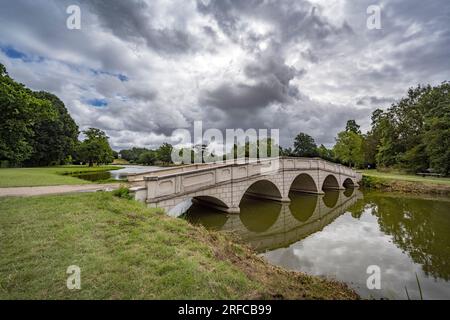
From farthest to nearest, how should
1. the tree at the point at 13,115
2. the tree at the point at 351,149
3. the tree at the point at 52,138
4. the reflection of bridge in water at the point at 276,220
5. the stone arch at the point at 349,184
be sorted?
the tree at the point at 351,149 < the tree at the point at 52,138 < the stone arch at the point at 349,184 < the tree at the point at 13,115 < the reflection of bridge in water at the point at 276,220

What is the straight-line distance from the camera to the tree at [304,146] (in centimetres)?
5581

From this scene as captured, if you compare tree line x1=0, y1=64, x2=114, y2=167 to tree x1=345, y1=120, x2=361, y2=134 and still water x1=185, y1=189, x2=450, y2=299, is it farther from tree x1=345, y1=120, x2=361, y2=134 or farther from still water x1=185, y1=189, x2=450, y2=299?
tree x1=345, y1=120, x2=361, y2=134

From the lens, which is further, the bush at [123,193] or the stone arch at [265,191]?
the stone arch at [265,191]

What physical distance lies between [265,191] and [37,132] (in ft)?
107

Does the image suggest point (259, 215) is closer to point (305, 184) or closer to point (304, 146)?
point (305, 184)

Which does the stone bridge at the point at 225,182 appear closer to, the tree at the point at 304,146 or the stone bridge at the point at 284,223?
the stone bridge at the point at 284,223

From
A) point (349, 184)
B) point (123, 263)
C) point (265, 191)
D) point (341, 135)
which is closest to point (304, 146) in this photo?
point (341, 135)

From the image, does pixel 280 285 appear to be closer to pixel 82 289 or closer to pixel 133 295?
pixel 133 295

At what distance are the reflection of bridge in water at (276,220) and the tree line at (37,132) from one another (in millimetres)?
9800

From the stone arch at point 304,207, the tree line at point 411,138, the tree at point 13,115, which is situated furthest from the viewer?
the tree line at point 411,138

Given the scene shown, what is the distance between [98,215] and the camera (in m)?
5.58

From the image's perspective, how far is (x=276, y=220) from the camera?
10.7m

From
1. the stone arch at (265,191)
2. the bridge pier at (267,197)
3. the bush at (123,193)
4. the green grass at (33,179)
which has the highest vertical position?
the green grass at (33,179)

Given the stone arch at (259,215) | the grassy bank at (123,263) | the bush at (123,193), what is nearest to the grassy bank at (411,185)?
the stone arch at (259,215)
